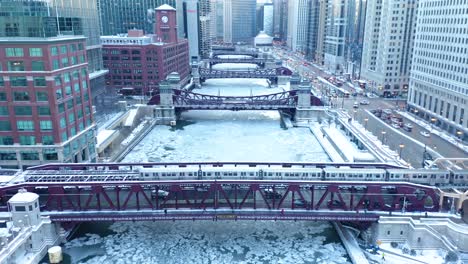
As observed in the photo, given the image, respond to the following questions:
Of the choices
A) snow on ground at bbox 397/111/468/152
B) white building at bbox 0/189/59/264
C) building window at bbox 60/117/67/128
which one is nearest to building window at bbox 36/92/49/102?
building window at bbox 60/117/67/128

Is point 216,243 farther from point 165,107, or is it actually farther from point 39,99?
point 165,107

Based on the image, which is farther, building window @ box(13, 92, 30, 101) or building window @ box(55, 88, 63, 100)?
building window @ box(55, 88, 63, 100)

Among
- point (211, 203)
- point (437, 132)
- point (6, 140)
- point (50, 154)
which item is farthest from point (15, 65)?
point (437, 132)

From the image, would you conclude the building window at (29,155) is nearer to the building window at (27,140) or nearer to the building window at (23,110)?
the building window at (27,140)

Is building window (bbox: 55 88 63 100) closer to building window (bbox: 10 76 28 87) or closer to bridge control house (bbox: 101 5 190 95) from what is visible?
building window (bbox: 10 76 28 87)

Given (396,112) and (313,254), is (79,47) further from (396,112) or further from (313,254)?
(396,112)

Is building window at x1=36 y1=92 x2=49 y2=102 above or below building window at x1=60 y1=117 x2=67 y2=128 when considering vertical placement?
above
